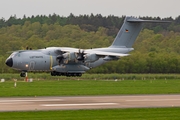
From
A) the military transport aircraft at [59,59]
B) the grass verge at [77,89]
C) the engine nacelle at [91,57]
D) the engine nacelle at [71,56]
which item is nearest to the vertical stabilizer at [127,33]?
the military transport aircraft at [59,59]

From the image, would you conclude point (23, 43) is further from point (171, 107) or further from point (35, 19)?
point (35, 19)

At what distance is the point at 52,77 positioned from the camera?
66.2m

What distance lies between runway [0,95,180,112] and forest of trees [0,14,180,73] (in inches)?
1578

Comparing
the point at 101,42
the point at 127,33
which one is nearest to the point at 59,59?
the point at 127,33

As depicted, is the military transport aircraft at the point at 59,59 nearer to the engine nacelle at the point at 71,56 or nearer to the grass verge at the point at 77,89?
the engine nacelle at the point at 71,56

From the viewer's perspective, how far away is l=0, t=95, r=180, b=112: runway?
1159 inches

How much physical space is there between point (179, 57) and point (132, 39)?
1888 cm

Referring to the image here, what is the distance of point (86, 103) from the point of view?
31906 mm

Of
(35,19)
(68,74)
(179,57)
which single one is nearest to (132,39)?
(68,74)

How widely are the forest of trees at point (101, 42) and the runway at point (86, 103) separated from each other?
1578 inches

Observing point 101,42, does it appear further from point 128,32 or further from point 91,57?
point 91,57

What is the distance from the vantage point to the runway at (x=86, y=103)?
2944 centimetres

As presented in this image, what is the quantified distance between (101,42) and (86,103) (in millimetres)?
64646

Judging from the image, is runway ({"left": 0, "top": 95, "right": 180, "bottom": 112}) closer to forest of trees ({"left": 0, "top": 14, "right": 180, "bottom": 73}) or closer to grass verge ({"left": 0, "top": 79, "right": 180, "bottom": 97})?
grass verge ({"left": 0, "top": 79, "right": 180, "bottom": 97})
